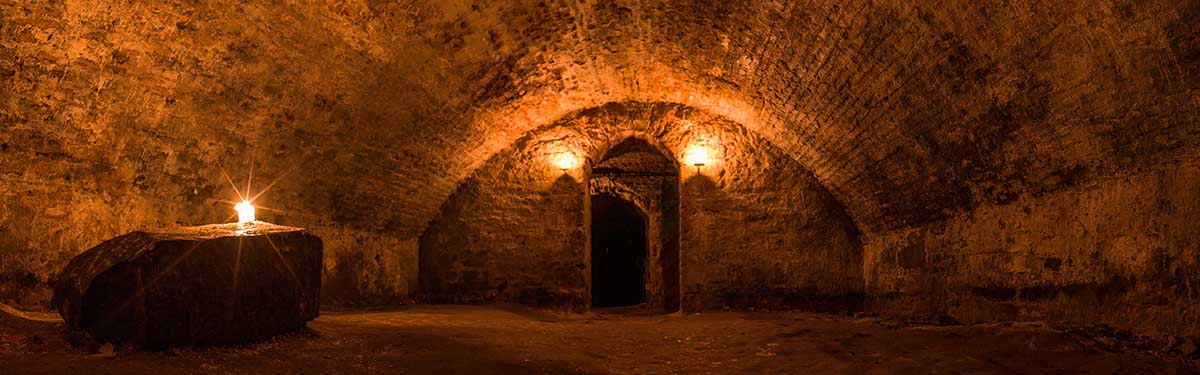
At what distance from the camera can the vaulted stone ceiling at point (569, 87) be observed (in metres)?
3.58

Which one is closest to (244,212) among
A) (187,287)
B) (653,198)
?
(187,287)

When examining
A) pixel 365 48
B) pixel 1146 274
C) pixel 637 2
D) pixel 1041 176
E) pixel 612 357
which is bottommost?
pixel 612 357

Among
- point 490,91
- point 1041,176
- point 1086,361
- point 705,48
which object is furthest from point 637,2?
point 1086,361

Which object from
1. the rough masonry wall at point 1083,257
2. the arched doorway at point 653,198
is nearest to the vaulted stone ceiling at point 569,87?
the rough masonry wall at point 1083,257

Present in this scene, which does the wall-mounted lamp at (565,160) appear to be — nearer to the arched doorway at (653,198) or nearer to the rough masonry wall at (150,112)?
the arched doorway at (653,198)

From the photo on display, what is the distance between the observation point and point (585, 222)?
8289 mm

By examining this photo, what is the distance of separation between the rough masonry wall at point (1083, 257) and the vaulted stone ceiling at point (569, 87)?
142 mm

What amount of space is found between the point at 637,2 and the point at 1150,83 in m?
3.24

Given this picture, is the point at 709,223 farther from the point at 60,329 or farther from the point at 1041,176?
the point at 60,329

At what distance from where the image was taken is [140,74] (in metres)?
4.10

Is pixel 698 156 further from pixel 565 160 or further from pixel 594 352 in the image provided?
pixel 594 352

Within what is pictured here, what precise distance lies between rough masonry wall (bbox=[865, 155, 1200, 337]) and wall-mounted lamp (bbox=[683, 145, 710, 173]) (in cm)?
242

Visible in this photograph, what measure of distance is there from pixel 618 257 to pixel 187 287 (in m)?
11.5

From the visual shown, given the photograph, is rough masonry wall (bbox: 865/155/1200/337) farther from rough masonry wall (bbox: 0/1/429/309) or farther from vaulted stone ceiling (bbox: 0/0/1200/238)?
rough masonry wall (bbox: 0/1/429/309)
